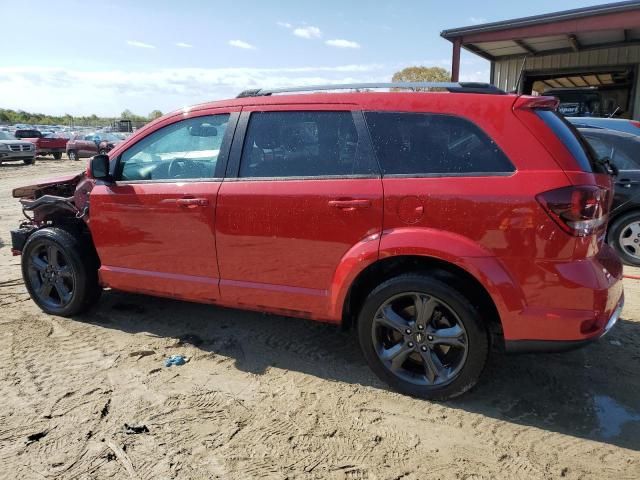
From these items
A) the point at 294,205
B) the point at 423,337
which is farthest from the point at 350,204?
the point at 423,337

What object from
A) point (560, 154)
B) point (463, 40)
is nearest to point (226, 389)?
point (560, 154)

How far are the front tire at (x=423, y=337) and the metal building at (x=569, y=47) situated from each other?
9215 millimetres

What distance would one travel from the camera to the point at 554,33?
1143cm

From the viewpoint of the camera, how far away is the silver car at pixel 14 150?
22234mm

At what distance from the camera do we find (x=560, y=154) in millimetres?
2781

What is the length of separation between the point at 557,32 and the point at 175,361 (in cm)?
1141

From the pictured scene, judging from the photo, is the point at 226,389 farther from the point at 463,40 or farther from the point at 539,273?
the point at 463,40

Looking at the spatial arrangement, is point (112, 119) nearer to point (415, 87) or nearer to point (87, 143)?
point (87, 143)

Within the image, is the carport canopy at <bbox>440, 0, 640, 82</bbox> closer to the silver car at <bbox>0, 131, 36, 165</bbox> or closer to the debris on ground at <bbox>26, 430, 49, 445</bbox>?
the debris on ground at <bbox>26, 430, 49, 445</bbox>

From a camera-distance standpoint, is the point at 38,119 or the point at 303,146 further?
the point at 38,119

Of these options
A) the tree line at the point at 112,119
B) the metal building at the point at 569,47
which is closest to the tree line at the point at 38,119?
the tree line at the point at 112,119

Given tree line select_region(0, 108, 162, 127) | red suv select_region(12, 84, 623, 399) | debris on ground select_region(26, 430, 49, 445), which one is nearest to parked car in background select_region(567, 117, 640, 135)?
red suv select_region(12, 84, 623, 399)

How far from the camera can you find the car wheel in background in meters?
6.15

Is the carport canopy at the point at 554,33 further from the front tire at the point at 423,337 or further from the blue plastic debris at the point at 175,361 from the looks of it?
the blue plastic debris at the point at 175,361
